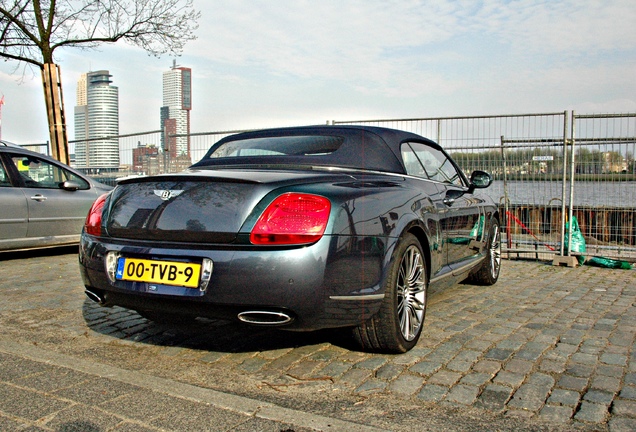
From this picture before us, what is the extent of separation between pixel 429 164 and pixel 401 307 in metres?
1.65

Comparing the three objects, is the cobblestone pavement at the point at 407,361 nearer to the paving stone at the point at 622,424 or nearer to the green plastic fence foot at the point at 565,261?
the paving stone at the point at 622,424

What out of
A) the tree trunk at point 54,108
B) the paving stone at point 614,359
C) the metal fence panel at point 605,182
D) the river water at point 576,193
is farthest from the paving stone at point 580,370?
the tree trunk at point 54,108

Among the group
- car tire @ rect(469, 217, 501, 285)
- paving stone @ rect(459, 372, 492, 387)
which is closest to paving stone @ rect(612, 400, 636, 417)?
paving stone @ rect(459, 372, 492, 387)

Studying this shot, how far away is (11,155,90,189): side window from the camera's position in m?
7.96

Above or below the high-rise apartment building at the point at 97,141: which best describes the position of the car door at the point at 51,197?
below

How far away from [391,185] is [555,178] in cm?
578

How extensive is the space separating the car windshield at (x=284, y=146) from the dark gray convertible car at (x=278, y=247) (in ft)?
0.37

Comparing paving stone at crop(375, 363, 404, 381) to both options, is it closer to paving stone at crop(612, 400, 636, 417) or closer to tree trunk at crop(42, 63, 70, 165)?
paving stone at crop(612, 400, 636, 417)

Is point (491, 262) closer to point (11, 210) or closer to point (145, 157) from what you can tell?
point (11, 210)

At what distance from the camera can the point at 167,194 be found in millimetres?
3473

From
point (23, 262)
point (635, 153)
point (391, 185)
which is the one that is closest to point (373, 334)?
point (391, 185)

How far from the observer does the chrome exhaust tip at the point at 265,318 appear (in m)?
3.14

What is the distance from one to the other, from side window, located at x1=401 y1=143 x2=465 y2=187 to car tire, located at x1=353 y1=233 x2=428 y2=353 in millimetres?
834

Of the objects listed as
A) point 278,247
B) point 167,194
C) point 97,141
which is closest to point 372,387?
point 278,247
